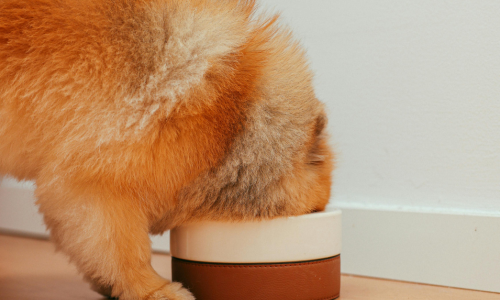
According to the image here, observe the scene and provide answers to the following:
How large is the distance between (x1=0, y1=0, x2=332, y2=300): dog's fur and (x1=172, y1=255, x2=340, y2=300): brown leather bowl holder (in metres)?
0.07

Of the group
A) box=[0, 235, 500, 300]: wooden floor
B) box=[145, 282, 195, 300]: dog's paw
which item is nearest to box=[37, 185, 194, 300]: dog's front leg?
box=[145, 282, 195, 300]: dog's paw

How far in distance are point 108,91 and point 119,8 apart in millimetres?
166

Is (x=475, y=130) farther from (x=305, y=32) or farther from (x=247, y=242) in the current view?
(x=247, y=242)

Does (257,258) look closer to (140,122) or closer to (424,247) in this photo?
(140,122)

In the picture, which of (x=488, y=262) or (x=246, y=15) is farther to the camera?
(x=488, y=262)

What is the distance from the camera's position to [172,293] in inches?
39.9

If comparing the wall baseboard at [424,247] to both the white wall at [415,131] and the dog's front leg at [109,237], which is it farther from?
the dog's front leg at [109,237]

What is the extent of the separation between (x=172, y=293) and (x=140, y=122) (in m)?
0.36

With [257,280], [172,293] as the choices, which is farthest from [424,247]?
[172,293]

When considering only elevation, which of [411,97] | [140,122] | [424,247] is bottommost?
[424,247]

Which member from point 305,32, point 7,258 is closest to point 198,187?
point 305,32

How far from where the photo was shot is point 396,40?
1502 mm

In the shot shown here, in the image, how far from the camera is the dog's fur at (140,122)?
93 cm

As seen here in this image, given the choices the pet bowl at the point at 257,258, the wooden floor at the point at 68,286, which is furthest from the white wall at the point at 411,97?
the pet bowl at the point at 257,258
